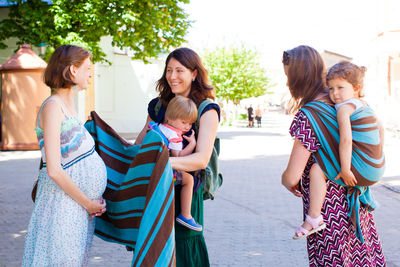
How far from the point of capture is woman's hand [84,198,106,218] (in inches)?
109

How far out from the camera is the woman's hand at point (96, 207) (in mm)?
2779

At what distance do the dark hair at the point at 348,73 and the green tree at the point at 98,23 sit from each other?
13.4 m

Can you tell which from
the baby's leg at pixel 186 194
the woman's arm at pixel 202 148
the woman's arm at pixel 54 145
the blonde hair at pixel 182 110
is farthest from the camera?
the baby's leg at pixel 186 194

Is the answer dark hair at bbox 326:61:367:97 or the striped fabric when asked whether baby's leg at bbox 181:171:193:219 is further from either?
dark hair at bbox 326:61:367:97

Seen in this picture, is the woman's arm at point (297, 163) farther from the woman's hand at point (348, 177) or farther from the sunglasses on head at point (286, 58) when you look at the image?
the sunglasses on head at point (286, 58)

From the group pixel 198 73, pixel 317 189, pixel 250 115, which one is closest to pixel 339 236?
pixel 317 189

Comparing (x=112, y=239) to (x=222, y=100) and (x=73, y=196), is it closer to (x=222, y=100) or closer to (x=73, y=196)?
(x=73, y=196)

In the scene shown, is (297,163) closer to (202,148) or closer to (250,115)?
(202,148)

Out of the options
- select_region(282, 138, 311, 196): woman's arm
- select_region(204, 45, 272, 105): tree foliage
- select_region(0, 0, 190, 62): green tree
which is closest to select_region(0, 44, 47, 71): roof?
select_region(0, 0, 190, 62): green tree

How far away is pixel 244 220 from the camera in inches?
275

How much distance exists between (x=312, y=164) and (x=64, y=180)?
1407mm

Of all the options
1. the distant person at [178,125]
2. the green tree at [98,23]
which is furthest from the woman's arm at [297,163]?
the green tree at [98,23]

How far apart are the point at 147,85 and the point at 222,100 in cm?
2319

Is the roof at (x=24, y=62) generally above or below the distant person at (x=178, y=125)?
above
